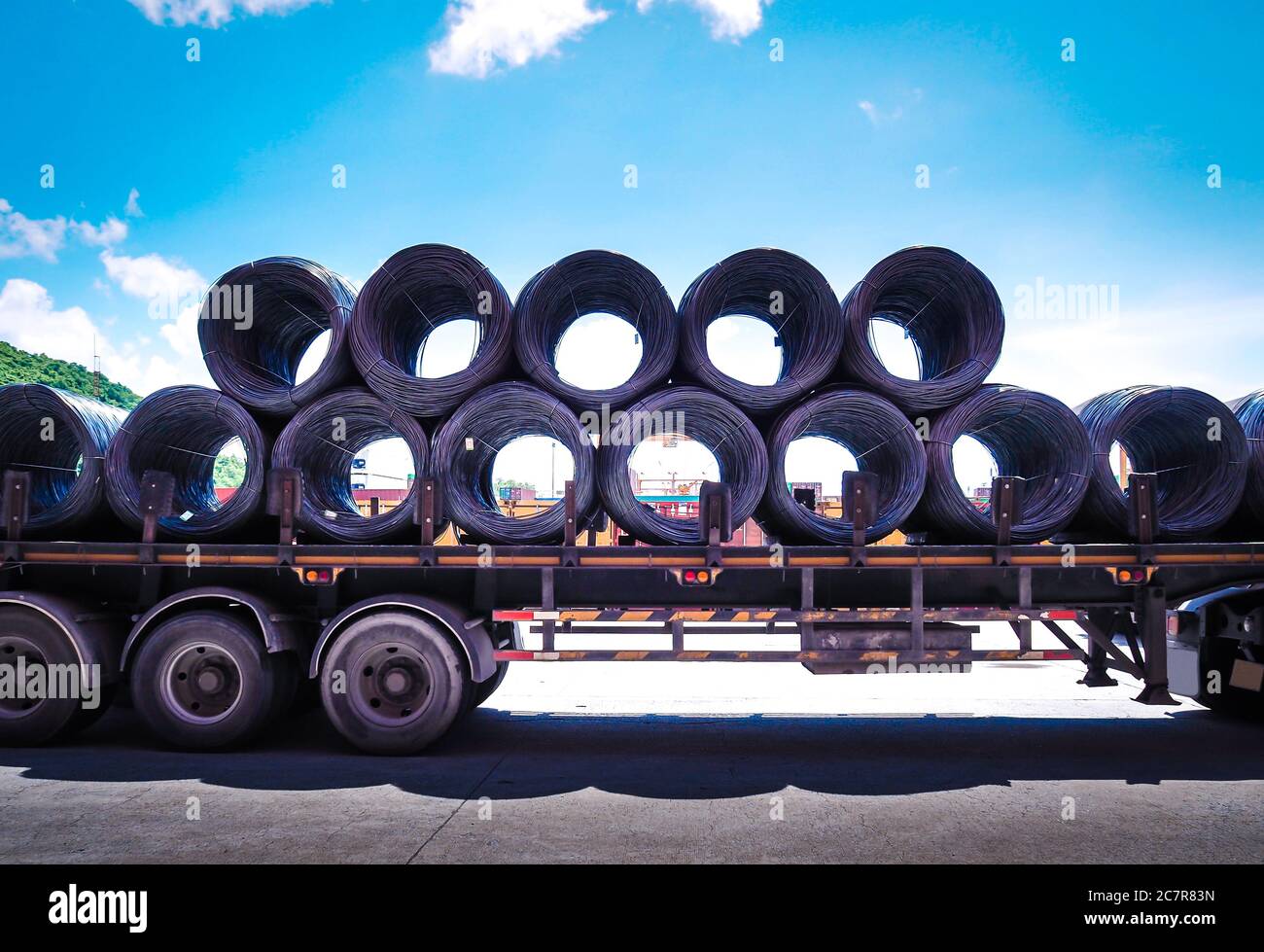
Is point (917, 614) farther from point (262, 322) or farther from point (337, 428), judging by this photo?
point (262, 322)

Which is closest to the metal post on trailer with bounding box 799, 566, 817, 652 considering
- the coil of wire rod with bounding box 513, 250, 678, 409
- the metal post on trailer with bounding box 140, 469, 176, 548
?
the coil of wire rod with bounding box 513, 250, 678, 409

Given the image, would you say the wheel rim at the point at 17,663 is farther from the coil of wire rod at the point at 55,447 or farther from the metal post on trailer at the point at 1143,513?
the metal post on trailer at the point at 1143,513

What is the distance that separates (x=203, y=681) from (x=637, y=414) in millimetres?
4184

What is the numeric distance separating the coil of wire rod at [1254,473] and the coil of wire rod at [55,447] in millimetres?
10300

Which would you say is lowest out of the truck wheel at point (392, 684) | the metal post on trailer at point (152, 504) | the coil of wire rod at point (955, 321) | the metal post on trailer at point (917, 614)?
the truck wheel at point (392, 684)

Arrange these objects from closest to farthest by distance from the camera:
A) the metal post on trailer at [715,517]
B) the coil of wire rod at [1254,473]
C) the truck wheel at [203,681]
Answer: the metal post on trailer at [715,517]
the truck wheel at [203,681]
the coil of wire rod at [1254,473]

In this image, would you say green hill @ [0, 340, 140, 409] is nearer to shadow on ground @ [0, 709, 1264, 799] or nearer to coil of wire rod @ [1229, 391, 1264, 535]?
shadow on ground @ [0, 709, 1264, 799]

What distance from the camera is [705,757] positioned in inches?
246

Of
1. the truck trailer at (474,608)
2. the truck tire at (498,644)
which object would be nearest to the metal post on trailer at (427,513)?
the truck trailer at (474,608)

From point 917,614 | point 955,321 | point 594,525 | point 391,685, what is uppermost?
point 955,321

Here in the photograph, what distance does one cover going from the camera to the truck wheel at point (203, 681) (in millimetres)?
6160

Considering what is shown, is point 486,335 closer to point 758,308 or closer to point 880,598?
point 758,308

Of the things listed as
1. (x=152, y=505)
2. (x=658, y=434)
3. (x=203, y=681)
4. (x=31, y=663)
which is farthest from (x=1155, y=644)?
(x=31, y=663)

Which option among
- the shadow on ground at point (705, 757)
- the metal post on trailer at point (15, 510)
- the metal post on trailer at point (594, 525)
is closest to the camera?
the shadow on ground at point (705, 757)
